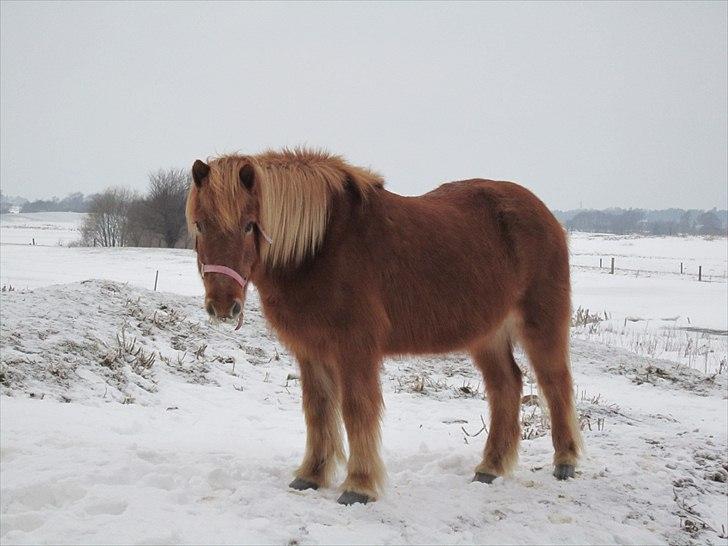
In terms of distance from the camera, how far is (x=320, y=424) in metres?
3.93

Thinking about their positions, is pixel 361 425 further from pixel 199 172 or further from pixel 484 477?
pixel 199 172

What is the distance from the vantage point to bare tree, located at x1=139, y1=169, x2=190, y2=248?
3328cm

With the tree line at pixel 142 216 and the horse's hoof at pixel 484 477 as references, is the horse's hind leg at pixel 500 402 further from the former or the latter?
the tree line at pixel 142 216

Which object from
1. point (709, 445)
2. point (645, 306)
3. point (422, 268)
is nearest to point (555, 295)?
point (422, 268)

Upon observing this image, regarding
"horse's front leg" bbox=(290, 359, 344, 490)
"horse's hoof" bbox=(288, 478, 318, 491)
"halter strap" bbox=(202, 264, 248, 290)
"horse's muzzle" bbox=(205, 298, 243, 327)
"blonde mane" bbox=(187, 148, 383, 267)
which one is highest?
"blonde mane" bbox=(187, 148, 383, 267)

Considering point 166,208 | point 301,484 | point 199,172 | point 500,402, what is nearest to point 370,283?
point 199,172

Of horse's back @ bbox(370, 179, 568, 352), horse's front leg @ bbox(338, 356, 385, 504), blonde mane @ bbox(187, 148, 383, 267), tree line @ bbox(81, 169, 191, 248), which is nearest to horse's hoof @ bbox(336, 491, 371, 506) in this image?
horse's front leg @ bbox(338, 356, 385, 504)

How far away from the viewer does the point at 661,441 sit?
5477 millimetres

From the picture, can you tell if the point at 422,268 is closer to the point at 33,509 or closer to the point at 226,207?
the point at 226,207

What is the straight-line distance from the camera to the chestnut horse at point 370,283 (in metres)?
3.35

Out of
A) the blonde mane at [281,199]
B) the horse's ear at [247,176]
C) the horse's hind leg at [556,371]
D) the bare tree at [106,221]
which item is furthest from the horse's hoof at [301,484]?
the bare tree at [106,221]

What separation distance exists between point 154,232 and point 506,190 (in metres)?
33.2

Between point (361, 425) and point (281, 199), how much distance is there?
1384 mm

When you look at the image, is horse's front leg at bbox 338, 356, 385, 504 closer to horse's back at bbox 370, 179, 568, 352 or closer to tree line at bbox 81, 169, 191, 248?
horse's back at bbox 370, 179, 568, 352
